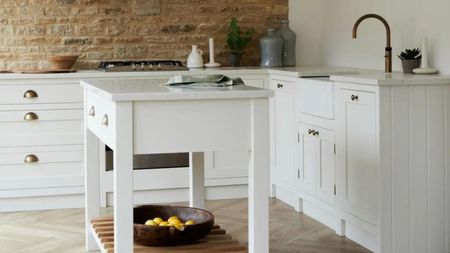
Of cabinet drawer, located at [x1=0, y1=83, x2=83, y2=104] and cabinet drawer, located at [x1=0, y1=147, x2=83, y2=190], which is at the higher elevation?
cabinet drawer, located at [x1=0, y1=83, x2=83, y2=104]

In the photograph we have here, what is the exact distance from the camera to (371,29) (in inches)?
211

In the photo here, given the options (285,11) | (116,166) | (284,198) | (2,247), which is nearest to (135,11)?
(285,11)

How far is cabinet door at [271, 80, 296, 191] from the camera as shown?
17.3 ft

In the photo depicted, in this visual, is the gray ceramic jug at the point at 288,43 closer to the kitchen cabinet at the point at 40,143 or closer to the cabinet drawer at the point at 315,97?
the cabinet drawer at the point at 315,97

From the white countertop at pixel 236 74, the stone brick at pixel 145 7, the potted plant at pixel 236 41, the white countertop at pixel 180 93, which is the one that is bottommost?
the white countertop at pixel 180 93

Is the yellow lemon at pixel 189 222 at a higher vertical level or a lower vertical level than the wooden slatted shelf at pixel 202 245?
higher

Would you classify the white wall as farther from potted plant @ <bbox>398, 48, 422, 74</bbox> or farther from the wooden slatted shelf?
the wooden slatted shelf

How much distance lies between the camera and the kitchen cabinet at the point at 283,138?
5.25m

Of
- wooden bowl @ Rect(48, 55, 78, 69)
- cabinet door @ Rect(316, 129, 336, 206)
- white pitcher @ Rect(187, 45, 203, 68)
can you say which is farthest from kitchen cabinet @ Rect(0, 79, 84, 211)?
Result: cabinet door @ Rect(316, 129, 336, 206)

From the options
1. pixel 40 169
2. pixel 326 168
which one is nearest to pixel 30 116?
pixel 40 169

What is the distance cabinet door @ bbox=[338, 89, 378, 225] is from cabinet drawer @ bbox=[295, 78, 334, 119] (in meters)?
0.14

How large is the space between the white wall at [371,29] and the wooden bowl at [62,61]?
1.79 m

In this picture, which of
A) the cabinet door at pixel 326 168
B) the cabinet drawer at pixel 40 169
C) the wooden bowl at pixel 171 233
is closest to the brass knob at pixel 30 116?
the cabinet drawer at pixel 40 169

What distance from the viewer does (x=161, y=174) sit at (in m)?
5.54
